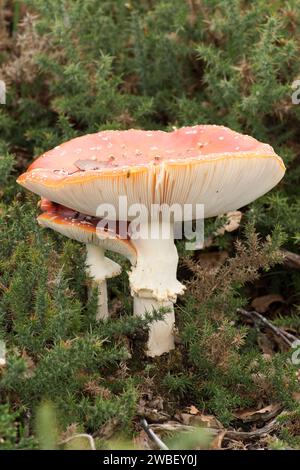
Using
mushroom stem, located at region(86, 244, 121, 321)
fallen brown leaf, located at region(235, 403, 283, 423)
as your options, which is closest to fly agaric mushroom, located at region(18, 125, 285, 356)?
mushroom stem, located at region(86, 244, 121, 321)

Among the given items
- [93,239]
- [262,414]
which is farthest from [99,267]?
[262,414]

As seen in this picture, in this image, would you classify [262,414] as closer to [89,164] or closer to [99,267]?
[99,267]

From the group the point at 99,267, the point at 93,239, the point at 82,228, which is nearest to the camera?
the point at 82,228

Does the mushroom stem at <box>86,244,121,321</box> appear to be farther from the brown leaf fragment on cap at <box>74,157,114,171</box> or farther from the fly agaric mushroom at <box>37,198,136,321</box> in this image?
the brown leaf fragment on cap at <box>74,157,114,171</box>

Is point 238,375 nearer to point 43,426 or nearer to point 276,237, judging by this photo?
point 276,237

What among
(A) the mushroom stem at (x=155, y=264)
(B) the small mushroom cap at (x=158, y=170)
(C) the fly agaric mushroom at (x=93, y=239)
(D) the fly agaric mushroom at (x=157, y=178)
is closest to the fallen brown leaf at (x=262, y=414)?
(D) the fly agaric mushroom at (x=157, y=178)

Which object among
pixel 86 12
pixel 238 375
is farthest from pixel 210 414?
pixel 86 12

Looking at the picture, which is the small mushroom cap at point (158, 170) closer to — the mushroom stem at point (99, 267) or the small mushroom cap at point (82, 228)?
the small mushroom cap at point (82, 228)
